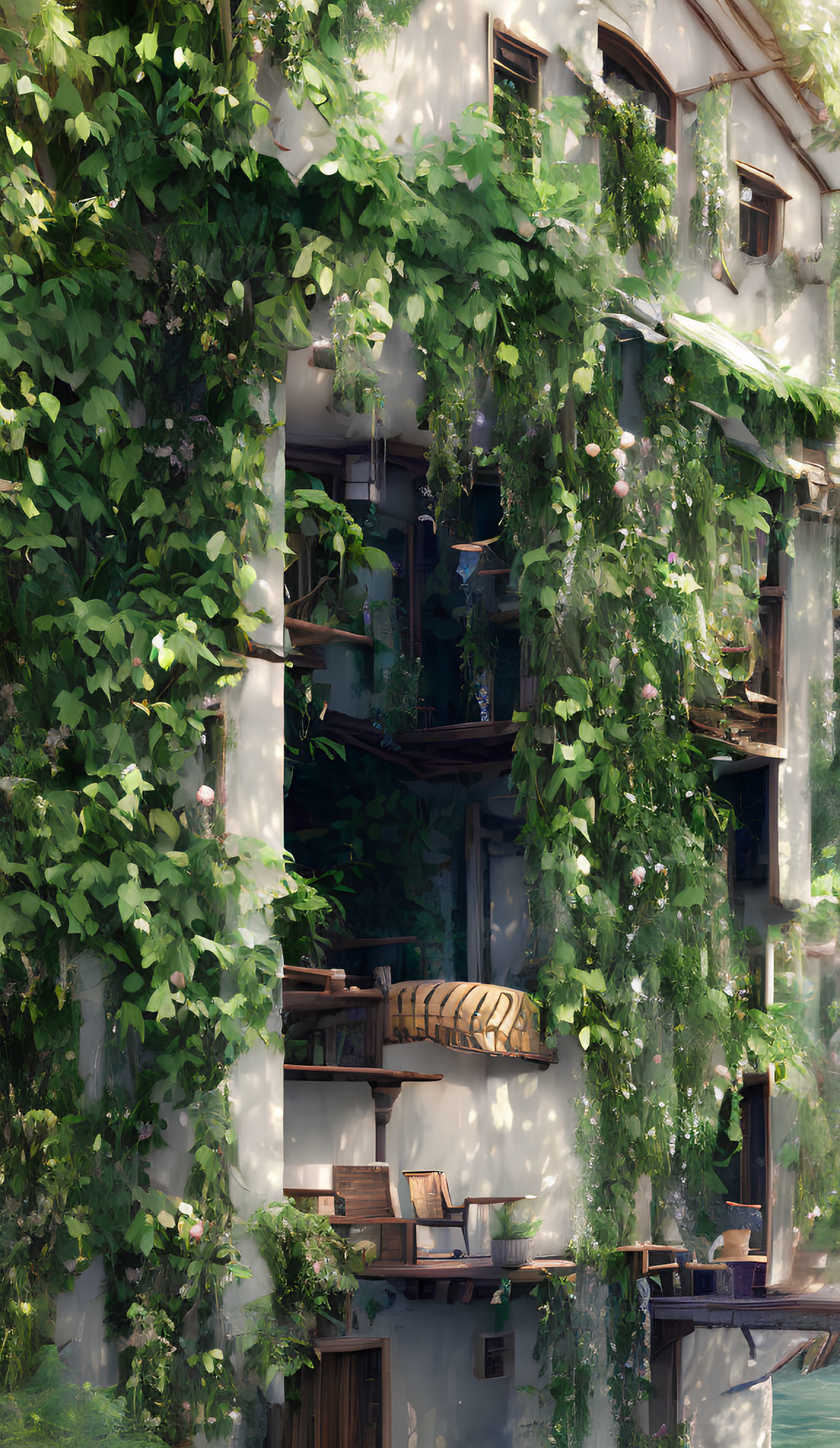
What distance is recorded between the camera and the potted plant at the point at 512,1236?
1062 centimetres

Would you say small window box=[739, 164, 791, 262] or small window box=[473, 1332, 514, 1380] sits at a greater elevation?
small window box=[739, 164, 791, 262]

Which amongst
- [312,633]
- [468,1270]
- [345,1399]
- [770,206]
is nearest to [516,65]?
[770,206]

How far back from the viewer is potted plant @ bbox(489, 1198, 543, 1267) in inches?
418

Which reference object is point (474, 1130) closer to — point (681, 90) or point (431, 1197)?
point (431, 1197)

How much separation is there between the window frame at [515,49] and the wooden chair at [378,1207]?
661 centimetres

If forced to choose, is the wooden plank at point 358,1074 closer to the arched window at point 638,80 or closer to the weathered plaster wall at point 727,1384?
the weathered plaster wall at point 727,1384

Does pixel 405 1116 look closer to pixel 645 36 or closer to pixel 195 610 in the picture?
pixel 195 610

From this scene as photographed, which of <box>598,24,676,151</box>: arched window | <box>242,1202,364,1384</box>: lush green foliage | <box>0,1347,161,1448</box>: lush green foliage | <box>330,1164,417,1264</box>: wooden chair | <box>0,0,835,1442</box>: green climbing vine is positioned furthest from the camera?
<box>598,24,676,151</box>: arched window

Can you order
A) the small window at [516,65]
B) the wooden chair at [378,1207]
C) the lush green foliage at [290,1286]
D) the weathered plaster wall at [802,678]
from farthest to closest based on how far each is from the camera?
the weathered plaster wall at [802,678] → the small window at [516,65] → the wooden chair at [378,1207] → the lush green foliage at [290,1286]

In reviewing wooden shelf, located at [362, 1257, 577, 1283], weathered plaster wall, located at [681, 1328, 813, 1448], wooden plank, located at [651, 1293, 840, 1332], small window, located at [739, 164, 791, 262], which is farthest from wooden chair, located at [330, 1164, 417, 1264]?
small window, located at [739, 164, 791, 262]

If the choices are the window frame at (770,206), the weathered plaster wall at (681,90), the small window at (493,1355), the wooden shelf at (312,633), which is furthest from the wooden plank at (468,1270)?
the window frame at (770,206)

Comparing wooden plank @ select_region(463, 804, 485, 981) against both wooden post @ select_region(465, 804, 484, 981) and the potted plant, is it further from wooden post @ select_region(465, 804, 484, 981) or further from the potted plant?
the potted plant

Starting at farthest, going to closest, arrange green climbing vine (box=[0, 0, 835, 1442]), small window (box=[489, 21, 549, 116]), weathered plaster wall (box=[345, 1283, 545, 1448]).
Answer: small window (box=[489, 21, 549, 116]) < weathered plaster wall (box=[345, 1283, 545, 1448]) < green climbing vine (box=[0, 0, 835, 1442])

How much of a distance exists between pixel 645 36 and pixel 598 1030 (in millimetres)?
7364
